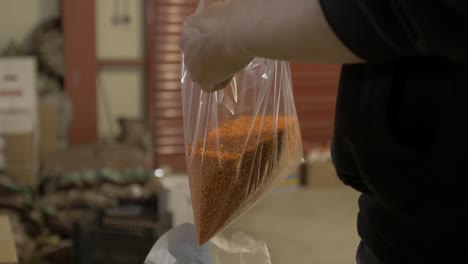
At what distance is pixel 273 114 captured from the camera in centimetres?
112

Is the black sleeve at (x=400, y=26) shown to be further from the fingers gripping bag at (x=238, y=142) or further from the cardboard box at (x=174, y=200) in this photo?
the cardboard box at (x=174, y=200)

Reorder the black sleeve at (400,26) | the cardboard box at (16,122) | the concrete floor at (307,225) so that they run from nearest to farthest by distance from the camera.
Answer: the black sleeve at (400,26)
the concrete floor at (307,225)
the cardboard box at (16,122)

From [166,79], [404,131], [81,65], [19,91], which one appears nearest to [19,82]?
[19,91]

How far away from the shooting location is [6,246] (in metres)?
1.70

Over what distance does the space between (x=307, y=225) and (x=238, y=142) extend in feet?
8.81

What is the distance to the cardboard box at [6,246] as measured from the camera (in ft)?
5.34

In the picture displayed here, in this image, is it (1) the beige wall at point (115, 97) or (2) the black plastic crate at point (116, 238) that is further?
(1) the beige wall at point (115, 97)

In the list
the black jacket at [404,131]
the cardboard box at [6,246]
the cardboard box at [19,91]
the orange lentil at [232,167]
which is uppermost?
the black jacket at [404,131]

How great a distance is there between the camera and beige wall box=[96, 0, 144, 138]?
4340 mm

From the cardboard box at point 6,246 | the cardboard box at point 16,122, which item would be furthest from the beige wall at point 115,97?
the cardboard box at point 6,246

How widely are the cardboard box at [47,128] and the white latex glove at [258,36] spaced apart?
123 inches

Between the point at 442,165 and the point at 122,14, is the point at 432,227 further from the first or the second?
the point at 122,14

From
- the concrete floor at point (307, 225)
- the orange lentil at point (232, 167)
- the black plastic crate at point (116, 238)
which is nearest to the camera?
the orange lentil at point (232, 167)

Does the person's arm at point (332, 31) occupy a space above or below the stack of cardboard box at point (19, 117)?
above
